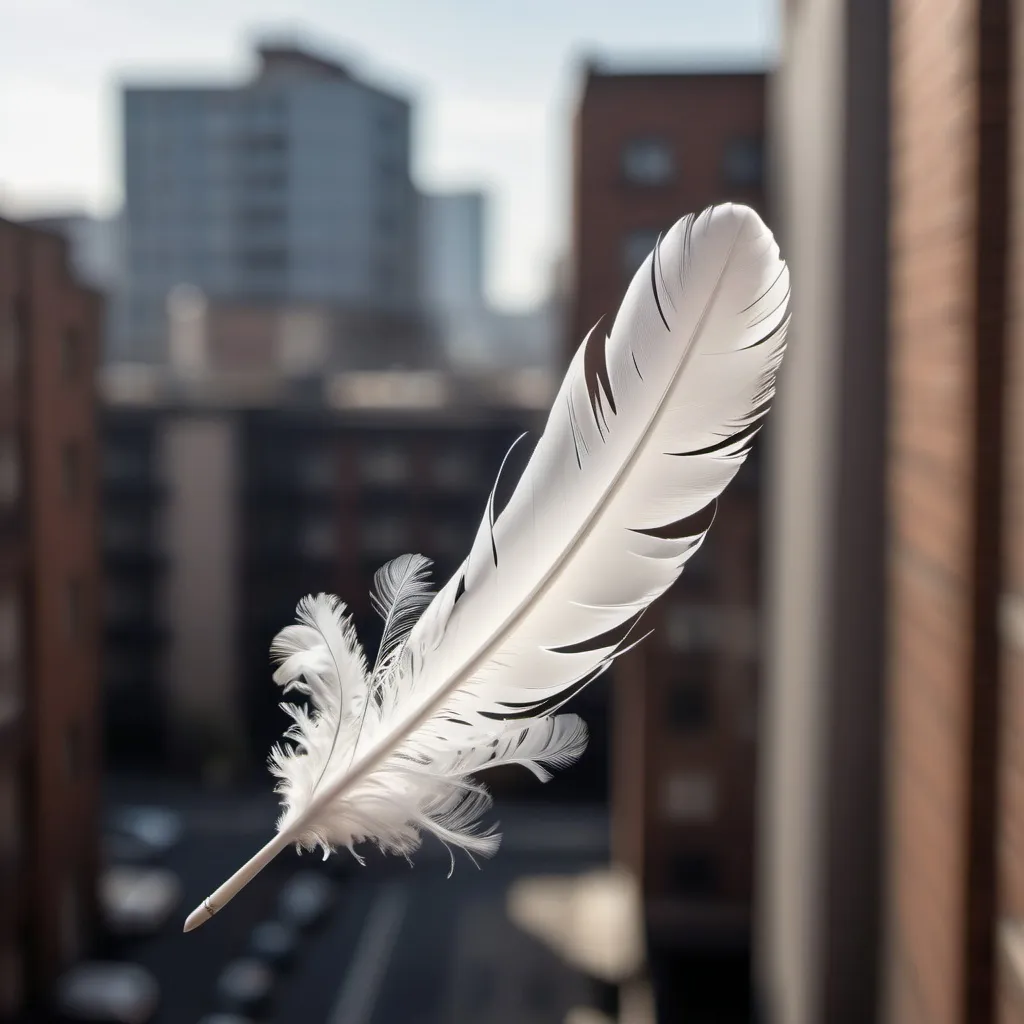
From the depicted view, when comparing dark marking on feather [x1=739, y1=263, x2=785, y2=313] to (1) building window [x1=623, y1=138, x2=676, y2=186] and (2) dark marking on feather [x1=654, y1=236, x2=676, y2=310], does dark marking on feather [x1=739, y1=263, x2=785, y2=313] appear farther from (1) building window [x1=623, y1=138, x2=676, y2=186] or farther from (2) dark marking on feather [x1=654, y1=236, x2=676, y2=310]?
(1) building window [x1=623, y1=138, x2=676, y2=186]

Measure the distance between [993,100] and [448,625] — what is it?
61.6 inches

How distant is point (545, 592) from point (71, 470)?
40.2 feet

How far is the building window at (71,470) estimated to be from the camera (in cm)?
1287

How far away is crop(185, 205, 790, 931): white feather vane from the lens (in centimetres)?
187

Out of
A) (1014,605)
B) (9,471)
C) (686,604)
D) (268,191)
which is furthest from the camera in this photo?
(268,191)

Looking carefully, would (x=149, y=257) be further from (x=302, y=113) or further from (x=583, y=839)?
(x=583, y=839)

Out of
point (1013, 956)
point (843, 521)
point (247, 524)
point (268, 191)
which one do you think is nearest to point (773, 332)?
point (1013, 956)

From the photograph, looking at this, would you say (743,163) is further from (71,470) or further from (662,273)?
(662,273)

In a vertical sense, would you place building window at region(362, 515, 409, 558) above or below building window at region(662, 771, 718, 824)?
above

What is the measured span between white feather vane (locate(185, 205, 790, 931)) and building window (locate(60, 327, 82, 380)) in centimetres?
1187

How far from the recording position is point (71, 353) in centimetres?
1316

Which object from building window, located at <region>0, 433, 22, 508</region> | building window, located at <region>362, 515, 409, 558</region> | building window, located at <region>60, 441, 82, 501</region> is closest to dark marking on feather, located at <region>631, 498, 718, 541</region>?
building window, located at <region>0, 433, 22, 508</region>

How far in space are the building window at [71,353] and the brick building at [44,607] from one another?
0.02 metres

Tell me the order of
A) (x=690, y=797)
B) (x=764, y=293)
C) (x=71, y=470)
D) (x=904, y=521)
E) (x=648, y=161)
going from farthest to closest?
(x=690, y=797), (x=648, y=161), (x=71, y=470), (x=904, y=521), (x=764, y=293)
